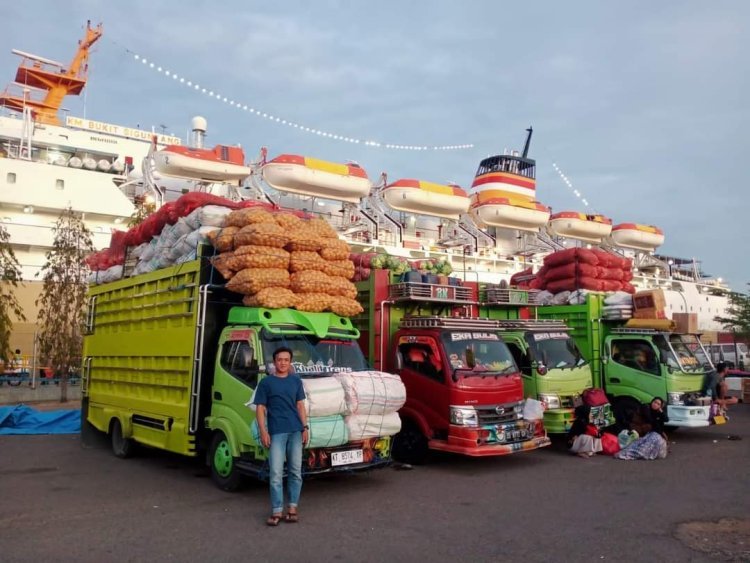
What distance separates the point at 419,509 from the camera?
6.17 m

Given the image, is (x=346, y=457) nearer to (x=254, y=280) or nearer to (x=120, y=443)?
(x=254, y=280)

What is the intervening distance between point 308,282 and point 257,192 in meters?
26.3

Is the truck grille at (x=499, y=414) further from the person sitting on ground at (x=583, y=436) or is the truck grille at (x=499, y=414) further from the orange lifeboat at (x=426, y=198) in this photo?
the orange lifeboat at (x=426, y=198)

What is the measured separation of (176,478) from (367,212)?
1113 inches

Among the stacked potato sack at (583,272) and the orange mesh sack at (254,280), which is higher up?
the stacked potato sack at (583,272)

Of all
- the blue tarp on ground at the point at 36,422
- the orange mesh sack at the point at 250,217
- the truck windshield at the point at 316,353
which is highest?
the orange mesh sack at the point at 250,217

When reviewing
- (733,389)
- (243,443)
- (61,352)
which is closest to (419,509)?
(243,443)

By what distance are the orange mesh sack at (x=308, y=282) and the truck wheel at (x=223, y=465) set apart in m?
1.95

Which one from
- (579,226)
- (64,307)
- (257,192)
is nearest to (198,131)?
(257,192)

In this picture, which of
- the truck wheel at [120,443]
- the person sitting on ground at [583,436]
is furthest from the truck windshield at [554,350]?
the truck wheel at [120,443]

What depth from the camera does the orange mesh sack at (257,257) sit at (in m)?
7.03

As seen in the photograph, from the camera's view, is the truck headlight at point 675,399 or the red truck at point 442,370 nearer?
the red truck at point 442,370

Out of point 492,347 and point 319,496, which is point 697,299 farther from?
point 319,496

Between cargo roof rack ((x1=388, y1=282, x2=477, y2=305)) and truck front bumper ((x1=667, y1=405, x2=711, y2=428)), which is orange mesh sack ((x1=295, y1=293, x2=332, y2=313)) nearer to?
cargo roof rack ((x1=388, y1=282, x2=477, y2=305))
